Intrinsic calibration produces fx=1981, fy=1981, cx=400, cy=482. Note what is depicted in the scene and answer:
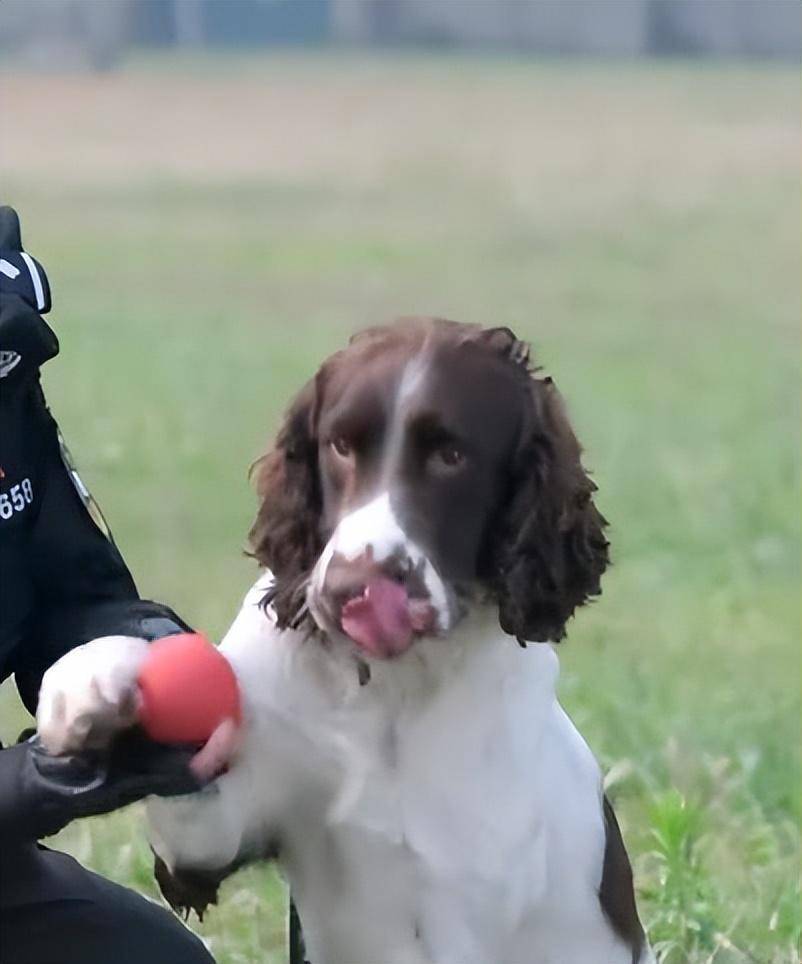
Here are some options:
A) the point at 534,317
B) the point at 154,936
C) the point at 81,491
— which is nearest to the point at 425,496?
the point at 81,491

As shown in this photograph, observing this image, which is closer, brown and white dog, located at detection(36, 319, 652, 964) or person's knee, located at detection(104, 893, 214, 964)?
brown and white dog, located at detection(36, 319, 652, 964)

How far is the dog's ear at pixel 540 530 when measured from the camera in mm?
2201

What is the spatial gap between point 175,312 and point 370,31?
444 centimetres

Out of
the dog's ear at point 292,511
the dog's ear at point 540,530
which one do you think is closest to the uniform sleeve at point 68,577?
the dog's ear at point 292,511

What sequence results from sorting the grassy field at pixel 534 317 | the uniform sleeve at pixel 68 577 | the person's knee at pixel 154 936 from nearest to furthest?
the uniform sleeve at pixel 68 577, the person's knee at pixel 154 936, the grassy field at pixel 534 317

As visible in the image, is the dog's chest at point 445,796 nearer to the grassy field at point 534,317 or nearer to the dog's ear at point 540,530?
the dog's ear at point 540,530

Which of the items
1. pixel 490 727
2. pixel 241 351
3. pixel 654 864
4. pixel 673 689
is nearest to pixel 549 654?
pixel 490 727

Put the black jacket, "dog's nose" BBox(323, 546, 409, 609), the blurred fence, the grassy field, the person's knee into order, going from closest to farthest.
→ "dog's nose" BBox(323, 546, 409, 609)
the black jacket
the person's knee
the grassy field
the blurred fence

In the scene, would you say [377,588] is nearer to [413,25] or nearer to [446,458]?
[446,458]

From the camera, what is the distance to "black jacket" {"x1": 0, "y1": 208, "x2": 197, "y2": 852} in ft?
6.96

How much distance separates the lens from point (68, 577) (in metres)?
2.25

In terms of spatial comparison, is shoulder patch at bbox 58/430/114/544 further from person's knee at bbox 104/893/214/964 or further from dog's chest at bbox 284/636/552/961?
person's knee at bbox 104/893/214/964

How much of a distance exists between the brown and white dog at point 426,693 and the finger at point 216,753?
0.27ft

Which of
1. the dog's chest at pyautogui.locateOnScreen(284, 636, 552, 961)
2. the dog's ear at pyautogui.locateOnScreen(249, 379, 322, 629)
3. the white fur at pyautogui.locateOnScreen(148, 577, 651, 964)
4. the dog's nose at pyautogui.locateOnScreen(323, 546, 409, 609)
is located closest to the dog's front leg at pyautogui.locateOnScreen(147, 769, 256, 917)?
the white fur at pyautogui.locateOnScreen(148, 577, 651, 964)
